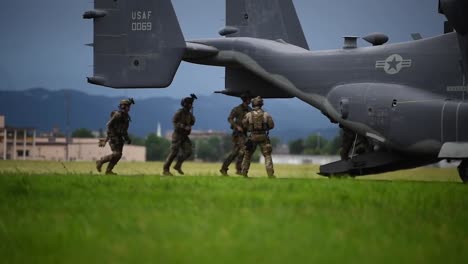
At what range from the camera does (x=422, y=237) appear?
12.1 metres

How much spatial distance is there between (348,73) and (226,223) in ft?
53.9

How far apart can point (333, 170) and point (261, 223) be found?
15450 mm

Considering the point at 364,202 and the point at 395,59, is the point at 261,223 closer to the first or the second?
the point at 364,202

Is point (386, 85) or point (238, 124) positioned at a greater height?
point (386, 85)

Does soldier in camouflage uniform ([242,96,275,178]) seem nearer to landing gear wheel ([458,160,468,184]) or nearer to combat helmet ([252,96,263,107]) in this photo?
combat helmet ([252,96,263,107])

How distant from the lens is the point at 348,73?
28734mm

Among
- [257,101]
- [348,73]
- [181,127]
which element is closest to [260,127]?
[257,101]

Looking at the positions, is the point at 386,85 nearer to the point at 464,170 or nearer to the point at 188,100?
the point at 464,170

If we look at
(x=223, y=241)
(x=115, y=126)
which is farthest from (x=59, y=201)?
(x=115, y=126)

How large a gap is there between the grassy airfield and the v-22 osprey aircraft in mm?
6095

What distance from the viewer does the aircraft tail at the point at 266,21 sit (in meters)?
35.2

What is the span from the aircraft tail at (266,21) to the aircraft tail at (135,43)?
526 centimetres

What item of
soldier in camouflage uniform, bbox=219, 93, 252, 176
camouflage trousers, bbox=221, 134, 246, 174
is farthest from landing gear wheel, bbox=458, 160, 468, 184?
camouflage trousers, bbox=221, 134, 246, 174

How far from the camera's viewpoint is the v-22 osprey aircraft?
25.8 meters
